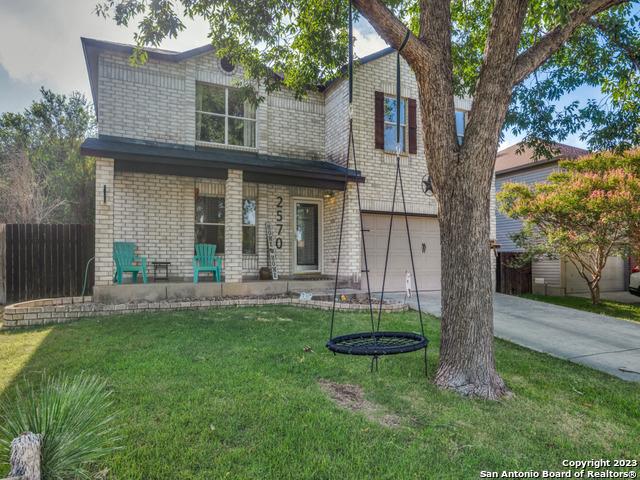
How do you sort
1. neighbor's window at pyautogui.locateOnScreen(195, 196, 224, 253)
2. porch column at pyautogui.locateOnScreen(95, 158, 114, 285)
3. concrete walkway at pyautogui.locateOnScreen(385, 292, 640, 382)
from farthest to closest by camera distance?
neighbor's window at pyautogui.locateOnScreen(195, 196, 224, 253) < porch column at pyautogui.locateOnScreen(95, 158, 114, 285) < concrete walkway at pyautogui.locateOnScreen(385, 292, 640, 382)

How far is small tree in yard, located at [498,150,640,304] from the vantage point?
8320mm

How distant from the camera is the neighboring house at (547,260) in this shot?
13086mm

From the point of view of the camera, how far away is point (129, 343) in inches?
200

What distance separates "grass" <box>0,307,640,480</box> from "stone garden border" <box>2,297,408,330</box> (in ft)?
4.33

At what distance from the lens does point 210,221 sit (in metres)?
10.4

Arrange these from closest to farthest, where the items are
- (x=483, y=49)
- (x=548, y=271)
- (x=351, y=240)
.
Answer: (x=483, y=49)
(x=351, y=240)
(x=548, y=271)

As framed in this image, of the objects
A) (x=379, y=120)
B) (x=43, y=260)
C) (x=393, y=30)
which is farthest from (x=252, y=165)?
(x=43, y=260)

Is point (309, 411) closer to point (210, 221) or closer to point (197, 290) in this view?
point (197, 290)

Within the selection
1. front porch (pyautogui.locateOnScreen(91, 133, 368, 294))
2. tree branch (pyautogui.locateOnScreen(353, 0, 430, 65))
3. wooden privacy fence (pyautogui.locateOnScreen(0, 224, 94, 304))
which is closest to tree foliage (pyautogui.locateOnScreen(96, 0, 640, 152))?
front porch (pyautogui.locateOnScreen(91, 133, 368, 294))

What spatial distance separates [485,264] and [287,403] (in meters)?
2.28

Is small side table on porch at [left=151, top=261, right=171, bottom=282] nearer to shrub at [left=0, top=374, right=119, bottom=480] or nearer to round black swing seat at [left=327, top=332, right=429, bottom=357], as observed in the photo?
round black swing seat at [left=327, top=332, right=429, bottom=357]

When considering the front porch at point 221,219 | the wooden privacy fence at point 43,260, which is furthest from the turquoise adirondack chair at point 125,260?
the wooden privacy fence at point 43,260

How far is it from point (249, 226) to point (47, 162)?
53.1ft

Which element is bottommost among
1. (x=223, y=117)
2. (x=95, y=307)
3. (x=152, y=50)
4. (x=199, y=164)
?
(x=95, y=307)
